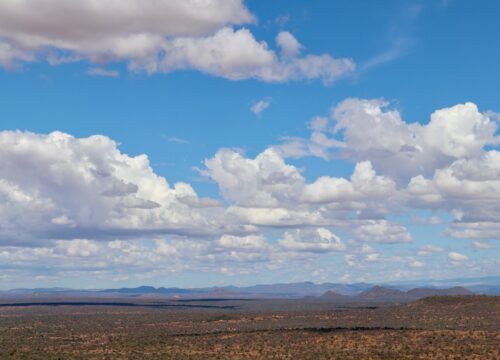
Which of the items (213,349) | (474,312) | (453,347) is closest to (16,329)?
(213,349)

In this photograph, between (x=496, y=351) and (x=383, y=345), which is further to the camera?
(x=383, y=345)

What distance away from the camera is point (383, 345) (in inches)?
4289

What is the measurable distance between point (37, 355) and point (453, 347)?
6137cm

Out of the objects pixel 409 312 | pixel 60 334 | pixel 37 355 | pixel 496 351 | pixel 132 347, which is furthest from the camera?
pixel 409 312

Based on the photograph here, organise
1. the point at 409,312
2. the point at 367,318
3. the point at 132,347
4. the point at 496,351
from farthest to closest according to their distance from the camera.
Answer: the point at 409,312 → the point at 367,318 → the point at 132,347 → the point at 496,351

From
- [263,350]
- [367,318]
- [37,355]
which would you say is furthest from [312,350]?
[367,318]

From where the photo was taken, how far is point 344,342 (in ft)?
377

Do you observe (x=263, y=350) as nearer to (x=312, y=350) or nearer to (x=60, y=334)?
(x=312, y=350)

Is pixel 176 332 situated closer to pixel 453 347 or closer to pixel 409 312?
pixel 453 347

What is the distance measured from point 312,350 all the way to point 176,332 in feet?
152

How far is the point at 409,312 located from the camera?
7766 inches

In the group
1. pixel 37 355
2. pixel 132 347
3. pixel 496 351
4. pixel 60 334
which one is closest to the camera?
pixel 496 351

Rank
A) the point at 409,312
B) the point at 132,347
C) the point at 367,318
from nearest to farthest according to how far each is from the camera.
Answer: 1. the point at 132,347
2. the point at 367,318
3. the point at 409,312

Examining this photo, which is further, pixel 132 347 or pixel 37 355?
pixel 132 347
